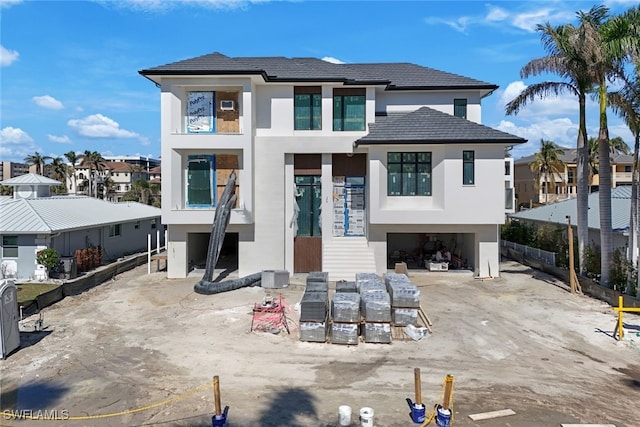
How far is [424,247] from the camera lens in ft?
85.8

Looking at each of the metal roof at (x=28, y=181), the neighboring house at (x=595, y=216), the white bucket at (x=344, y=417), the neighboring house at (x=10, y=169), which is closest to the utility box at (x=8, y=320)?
the white bucket at (x=344, y=417)

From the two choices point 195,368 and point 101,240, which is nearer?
point 195,368

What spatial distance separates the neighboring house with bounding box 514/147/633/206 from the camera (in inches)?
2324

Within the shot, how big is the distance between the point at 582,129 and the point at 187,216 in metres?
18.8

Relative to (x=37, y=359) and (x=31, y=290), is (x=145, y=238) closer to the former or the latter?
(x=31, y=290)

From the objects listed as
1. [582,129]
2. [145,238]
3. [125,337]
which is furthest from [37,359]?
[582,129]

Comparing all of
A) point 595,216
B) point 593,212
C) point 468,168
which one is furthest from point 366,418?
point 593,212

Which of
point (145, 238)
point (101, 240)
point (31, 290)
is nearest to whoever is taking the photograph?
point (31, 290)

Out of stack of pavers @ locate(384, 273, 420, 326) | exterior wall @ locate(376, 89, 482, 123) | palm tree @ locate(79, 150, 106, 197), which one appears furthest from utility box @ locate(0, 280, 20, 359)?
palm tree @ locate(79, 150, 106, 197)

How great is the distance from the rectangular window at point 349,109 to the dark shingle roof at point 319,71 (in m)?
0.80

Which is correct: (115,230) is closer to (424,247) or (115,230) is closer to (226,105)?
(226,105)

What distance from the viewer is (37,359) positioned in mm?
11344

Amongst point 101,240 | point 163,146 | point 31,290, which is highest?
point 163,146

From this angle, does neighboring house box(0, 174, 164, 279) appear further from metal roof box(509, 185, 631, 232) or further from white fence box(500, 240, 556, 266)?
metal roof box(509, 185, 631, 232)
